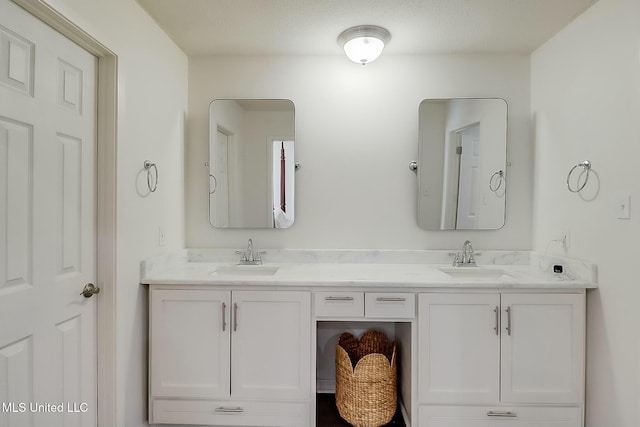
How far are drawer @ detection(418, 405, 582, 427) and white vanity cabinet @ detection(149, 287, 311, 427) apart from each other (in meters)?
0.67

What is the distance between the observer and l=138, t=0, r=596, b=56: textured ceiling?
1817 millimetres

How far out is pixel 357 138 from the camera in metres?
2.42

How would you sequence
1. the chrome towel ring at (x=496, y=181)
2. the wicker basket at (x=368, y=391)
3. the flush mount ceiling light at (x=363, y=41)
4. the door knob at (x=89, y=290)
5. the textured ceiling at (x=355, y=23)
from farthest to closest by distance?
the chrome towel ring at (x=496, y=181), the flush mount ceiling light at (x=363, y=41), the wicker basket at (x=368, y=391), the textured ceiling at (x=355, y=23), the door knob at (x=89, y=290)

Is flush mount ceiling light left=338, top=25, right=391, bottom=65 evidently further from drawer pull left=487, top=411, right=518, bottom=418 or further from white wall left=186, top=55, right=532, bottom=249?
drawer pull left=487, top=411, right=518, bottom=418

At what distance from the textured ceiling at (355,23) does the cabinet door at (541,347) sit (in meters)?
1.53

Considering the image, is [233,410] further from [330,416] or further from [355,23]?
[355,23]

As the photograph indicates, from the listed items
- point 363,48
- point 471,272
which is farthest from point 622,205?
point 363,48

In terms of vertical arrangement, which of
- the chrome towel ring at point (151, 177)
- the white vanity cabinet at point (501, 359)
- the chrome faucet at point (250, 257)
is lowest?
the white vanity cabinet at point (501, 359)

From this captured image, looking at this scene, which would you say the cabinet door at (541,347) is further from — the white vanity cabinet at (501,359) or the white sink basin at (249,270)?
the white sink basin at (249,270)

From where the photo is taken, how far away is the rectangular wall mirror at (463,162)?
7.68ft

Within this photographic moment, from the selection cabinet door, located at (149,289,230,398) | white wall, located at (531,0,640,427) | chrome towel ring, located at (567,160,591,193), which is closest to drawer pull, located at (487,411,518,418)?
white wall, located at (531,0,640,427)

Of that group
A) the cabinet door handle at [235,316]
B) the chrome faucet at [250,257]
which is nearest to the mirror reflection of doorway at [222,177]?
the chrome faucet at [250,257]

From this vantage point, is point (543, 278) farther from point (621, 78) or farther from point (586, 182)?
point (621, 78)

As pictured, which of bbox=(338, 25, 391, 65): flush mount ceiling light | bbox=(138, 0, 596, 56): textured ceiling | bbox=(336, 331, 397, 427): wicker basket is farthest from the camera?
bbox=(338, 25, 391, 65): flush mount ceiling light
